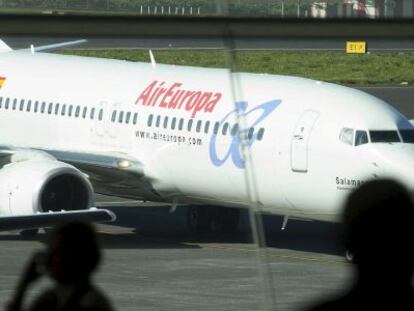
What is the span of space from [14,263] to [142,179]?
3761 millimetres

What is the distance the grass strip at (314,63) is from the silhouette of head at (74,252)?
1132 inches

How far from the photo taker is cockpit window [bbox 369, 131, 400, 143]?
20.6 meters

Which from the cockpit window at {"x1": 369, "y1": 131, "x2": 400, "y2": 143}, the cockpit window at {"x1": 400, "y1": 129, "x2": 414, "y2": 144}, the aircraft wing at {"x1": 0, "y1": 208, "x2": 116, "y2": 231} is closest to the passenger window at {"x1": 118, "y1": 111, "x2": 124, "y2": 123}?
the aircraft wing at {"x1": 0, "y1": 208, "x2": 116, "y2": 231}

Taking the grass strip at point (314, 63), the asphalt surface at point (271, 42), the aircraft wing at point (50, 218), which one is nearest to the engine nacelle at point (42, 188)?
the aircraft wing at point (50, 218)

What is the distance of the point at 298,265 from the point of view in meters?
20.3

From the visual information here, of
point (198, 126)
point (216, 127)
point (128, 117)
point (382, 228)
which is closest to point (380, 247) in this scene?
point (382, 228)

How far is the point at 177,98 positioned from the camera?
23.1m

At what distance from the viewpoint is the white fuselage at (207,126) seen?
2066 centimetres

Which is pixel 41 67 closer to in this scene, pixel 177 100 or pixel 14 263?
pixel 177 100

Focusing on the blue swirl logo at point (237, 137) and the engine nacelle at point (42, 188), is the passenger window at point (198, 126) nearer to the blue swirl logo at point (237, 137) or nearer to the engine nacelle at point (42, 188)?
the blue swirl logo at point (237, 137)

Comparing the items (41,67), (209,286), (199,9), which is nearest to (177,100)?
(41,67)

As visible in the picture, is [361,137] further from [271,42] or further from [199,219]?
[271,42]

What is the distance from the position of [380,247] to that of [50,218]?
54.0ft

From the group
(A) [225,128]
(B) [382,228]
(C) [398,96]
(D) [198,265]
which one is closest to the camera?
(B) [382,228]
